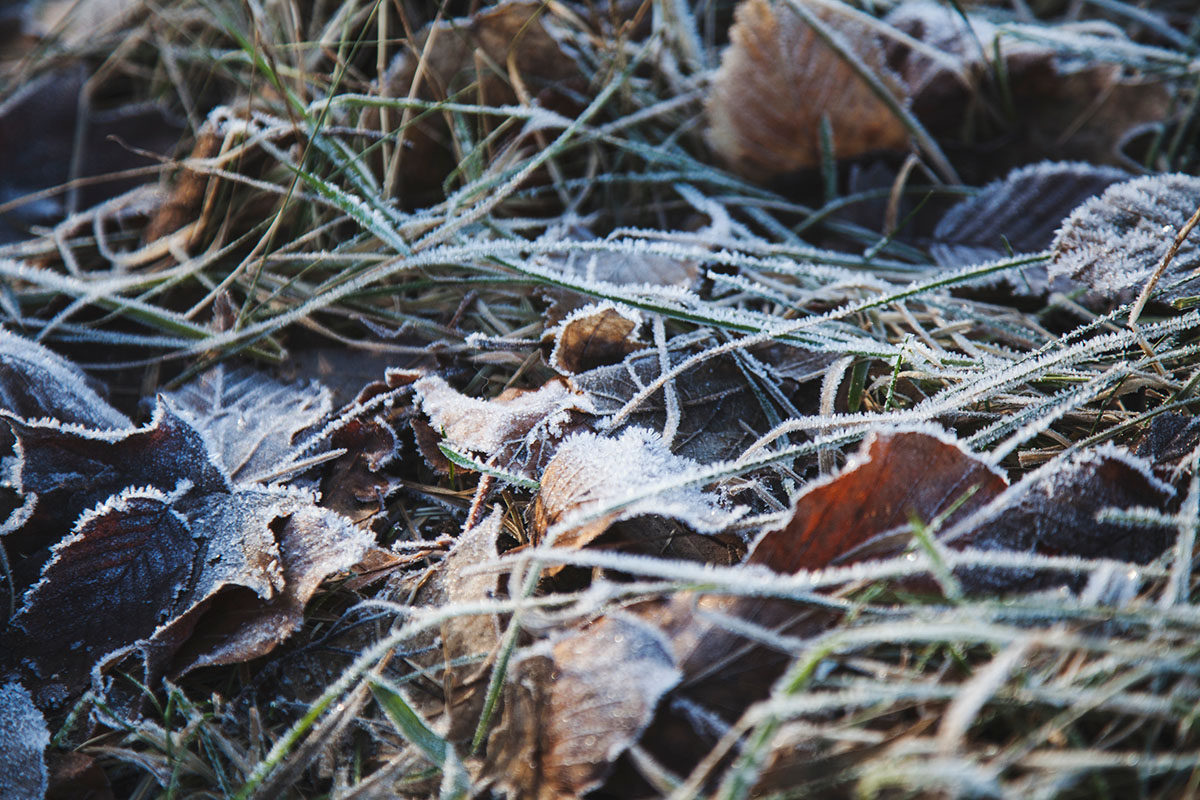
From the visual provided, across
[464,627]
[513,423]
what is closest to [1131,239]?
[513,423]

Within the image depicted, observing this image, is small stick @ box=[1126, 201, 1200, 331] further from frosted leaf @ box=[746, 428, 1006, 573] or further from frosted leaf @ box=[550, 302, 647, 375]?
frosted leaf @ box=[550, 302, 647, 375]

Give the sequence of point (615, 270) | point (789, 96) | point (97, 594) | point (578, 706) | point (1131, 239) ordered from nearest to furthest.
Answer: point (578, 706), point (97, 594), point (1131, 239), point (615, 270), point (789, 96)

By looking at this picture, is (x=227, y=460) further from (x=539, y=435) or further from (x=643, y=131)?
(x=643, y=131)

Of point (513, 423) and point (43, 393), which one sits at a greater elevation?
point (43, 393)

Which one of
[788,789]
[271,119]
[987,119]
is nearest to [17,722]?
[788,789]

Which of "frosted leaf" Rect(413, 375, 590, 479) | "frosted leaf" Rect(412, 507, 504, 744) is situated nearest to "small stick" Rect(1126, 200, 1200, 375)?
"frosted leaf" Rect(413, 375, 590, 479)

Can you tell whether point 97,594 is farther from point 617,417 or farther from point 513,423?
point 617,417

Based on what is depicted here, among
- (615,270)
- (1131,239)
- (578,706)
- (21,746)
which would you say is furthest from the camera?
(615,270)
